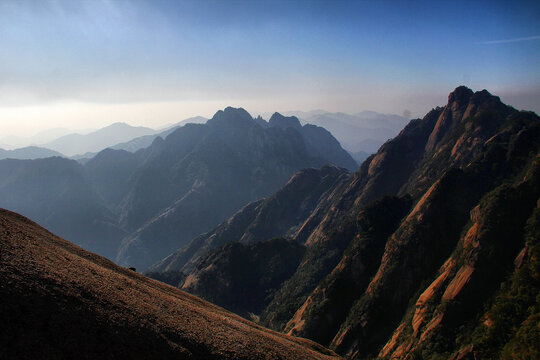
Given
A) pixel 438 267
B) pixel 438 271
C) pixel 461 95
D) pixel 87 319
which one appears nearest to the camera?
pixel 87 319

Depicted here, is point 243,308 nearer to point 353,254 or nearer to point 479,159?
point 353,254

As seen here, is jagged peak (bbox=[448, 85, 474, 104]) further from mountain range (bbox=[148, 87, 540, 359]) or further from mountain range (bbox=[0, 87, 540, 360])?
mountain range (bbox=[148, 87, 540, 359])

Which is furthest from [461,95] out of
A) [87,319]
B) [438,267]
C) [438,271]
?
[87,319]

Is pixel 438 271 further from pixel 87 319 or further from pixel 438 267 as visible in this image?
pixel 87 319

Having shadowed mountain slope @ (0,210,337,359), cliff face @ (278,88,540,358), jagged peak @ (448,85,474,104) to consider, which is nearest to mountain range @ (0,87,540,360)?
shadowed mountain slope @ (0,210,337,359)

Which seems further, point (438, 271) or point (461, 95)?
point (461, 95)

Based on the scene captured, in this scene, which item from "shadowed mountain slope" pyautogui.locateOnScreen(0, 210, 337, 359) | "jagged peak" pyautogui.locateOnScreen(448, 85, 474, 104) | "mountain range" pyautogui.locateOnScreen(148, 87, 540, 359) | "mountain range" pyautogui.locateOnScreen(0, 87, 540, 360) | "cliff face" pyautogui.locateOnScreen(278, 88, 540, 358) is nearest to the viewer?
"shadowed mountain slope" pyautogui.locateOnScreen(0, 210, 337, 359)

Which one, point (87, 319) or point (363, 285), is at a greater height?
point (87, 319)
